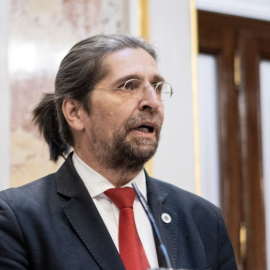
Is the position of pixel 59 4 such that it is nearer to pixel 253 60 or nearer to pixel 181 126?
pixel 181 126

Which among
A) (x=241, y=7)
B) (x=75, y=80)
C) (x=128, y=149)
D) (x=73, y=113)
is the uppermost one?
(x=241, y=7)

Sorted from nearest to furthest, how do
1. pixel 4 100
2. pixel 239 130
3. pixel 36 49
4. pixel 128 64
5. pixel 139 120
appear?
pixel 139 120, pixel 128 64, pixel 4 100, pixel 36 49, pixel 239 130

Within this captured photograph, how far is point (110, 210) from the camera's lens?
6.32ft

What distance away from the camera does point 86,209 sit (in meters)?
1.86

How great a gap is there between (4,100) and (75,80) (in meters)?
0.64

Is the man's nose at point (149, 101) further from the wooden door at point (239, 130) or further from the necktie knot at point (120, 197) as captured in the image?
the wooden door at point (239, 130)

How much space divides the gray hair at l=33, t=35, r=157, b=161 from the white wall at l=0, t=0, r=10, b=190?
15.6 inches

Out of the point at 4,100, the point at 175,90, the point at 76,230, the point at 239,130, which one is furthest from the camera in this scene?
the point at 239,130

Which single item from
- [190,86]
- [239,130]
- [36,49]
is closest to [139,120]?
[36,49]

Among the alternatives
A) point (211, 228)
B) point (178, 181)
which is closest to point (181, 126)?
point (178, 181)

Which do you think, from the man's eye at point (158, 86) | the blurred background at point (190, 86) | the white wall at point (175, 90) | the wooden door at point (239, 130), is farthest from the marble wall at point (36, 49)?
the man's eye at point (158, 86)

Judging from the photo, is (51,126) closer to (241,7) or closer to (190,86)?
(190,86)

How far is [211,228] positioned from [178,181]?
83 centimetres

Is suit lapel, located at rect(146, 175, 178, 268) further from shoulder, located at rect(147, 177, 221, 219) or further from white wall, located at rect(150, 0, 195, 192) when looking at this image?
white wall, located at rect(150, 0, 195, 192)
